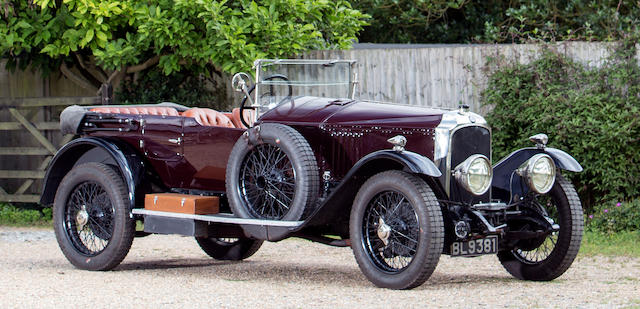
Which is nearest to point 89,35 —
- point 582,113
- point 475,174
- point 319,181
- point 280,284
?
point 319,181

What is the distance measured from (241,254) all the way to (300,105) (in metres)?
1.80

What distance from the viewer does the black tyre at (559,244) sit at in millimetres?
6816

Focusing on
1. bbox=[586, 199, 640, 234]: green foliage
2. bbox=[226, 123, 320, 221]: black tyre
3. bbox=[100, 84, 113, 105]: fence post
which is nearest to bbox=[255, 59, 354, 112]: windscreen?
bbox=[226, 123, 320, 221]: black tyre

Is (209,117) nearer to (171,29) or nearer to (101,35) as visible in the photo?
(171,29)

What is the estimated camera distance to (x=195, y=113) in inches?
323

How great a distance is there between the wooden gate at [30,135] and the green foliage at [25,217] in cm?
17

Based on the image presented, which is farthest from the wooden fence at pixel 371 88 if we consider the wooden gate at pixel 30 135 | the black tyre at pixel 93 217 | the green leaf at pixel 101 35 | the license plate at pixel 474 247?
the license plate at pixel 474 247

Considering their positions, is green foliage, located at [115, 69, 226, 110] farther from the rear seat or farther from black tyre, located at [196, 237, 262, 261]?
black tyre, located at [196, 237, 262, 261]

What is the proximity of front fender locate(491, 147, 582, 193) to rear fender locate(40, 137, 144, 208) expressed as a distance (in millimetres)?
2810

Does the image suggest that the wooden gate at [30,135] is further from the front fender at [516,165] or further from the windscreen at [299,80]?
the front fender at [516,165]

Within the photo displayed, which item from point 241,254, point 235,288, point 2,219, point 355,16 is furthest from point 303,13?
point 235,288

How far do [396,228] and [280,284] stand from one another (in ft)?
3.49

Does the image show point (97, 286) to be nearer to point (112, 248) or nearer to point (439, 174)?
point (112, 248)

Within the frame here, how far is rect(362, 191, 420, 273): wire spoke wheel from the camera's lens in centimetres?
637
